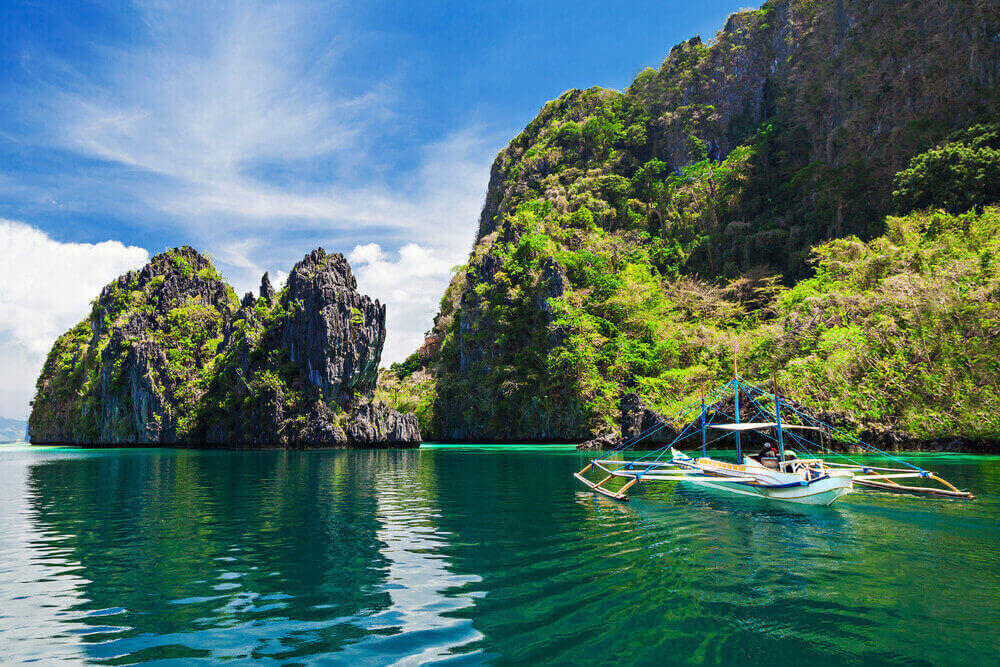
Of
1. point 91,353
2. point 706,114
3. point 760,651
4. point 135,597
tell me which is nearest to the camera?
point 760,651

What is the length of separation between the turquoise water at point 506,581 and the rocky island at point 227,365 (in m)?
48.6

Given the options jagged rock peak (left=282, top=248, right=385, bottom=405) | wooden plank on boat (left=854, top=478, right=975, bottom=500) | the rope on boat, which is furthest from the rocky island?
wooden plank on boat (left=854, top=478, right=975, bottom=500)

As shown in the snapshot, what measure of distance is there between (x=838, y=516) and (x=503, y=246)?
64.3m

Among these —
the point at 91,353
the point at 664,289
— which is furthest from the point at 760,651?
the point at 91,353

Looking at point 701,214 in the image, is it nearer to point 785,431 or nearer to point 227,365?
point 785,431

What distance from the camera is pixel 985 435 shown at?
34812 mm

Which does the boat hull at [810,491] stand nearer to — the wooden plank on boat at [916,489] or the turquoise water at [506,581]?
the turquoise water at [506,581]

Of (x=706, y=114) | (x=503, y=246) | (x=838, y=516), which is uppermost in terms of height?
(x=706, y=114)

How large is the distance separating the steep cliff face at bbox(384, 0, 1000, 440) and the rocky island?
43.4 ft

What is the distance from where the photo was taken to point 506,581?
9641 millimetres

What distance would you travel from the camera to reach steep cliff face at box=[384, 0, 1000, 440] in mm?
58688

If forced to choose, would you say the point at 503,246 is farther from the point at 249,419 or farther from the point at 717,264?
the point at 249,419

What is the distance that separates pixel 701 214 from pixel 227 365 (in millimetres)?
69870

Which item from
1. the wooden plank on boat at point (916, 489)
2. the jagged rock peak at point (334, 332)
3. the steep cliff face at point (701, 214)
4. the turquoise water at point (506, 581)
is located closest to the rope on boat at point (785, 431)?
the wooden plank on boat at point (916, 489)
